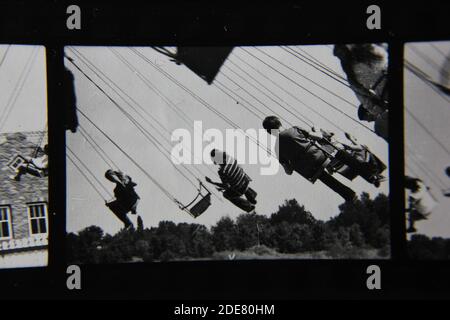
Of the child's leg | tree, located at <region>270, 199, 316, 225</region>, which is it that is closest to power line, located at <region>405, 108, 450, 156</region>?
tree, located at <region>270, 199, 316, 225</region>

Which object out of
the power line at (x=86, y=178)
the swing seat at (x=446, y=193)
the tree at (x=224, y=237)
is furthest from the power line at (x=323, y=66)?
the power line at (x=86, y=178)

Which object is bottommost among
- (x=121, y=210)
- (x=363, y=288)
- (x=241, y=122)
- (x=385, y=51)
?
(x=363, y=288)

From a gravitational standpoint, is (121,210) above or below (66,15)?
below

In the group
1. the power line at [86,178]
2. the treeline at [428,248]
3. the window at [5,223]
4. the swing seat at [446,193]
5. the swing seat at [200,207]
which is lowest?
the treeline at [428,248]

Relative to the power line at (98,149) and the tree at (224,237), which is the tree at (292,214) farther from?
the power line at (98,149)

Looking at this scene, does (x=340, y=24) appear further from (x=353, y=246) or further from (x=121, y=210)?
(x=121, y=210)

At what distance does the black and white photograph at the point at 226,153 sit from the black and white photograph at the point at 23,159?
20 cm

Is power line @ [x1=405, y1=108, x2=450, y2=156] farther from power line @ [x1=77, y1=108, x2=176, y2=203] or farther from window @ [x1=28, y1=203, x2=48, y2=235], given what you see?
window @ [x1=28, y1=203, x2=48, y2=235]

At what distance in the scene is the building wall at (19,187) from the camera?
402 centimetres

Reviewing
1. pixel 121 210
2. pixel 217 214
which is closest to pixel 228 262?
pixel 217 214

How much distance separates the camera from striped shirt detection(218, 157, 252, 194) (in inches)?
164

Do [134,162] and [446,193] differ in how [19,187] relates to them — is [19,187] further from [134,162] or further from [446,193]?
[446,193]

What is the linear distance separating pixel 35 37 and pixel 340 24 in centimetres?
214

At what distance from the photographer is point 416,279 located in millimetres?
4039
